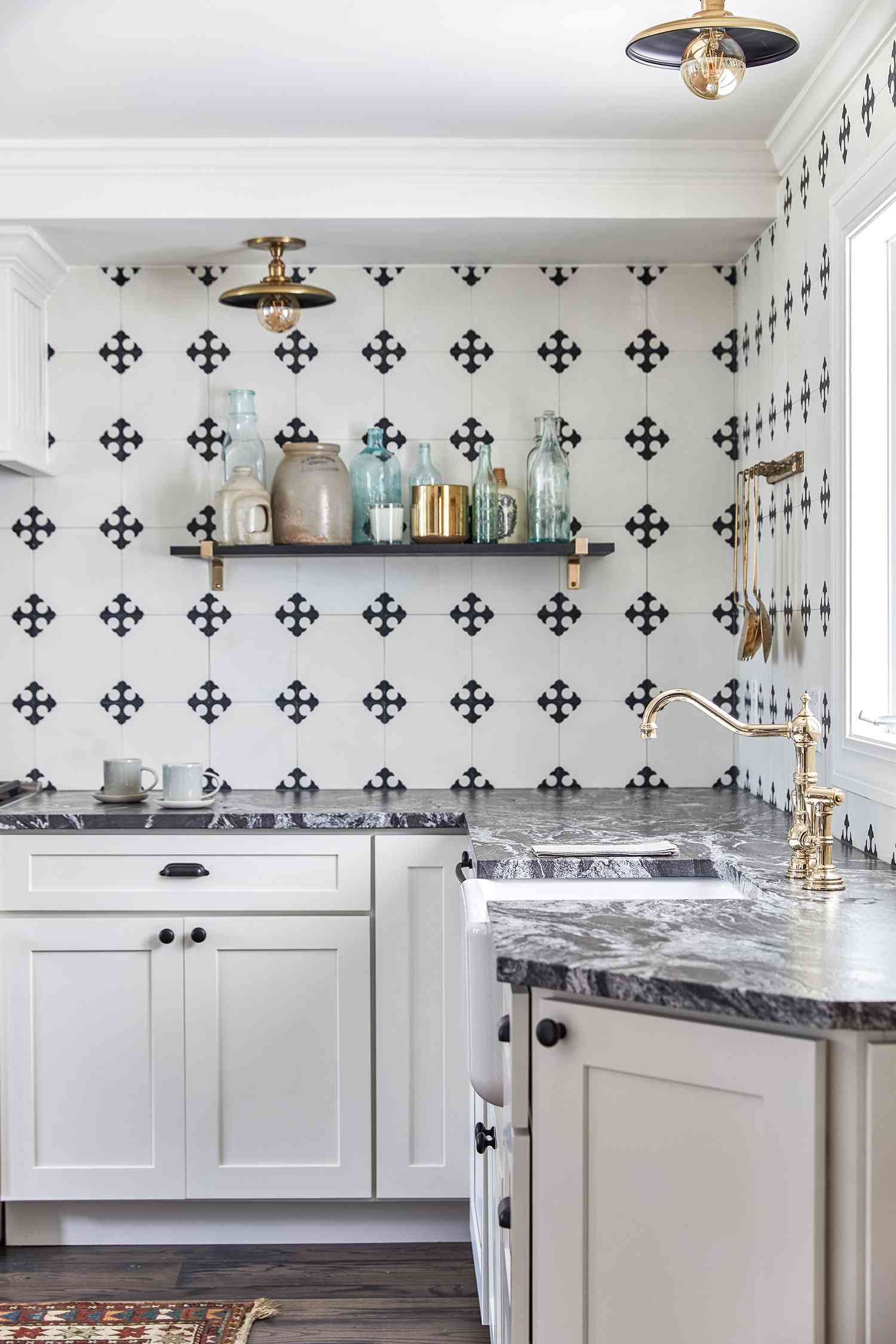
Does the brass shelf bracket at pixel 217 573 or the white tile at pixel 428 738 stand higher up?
the brass shelf bracket at pixel 217 573

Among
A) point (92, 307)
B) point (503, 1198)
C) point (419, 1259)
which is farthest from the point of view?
point (92, 307)

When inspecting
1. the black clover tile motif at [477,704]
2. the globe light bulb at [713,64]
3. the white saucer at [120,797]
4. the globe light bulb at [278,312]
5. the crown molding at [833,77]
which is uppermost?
the crown molding at [833,77]

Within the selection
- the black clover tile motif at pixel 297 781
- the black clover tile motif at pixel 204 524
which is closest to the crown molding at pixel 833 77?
the black clover tile motif at pixel 204 524

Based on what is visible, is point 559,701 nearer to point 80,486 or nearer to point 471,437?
point 471,437

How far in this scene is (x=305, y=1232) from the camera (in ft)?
9.39

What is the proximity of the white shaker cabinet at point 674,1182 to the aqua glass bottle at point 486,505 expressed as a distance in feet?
5.53

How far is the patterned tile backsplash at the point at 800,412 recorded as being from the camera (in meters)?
2.31

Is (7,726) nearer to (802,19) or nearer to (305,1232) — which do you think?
(305,1232)

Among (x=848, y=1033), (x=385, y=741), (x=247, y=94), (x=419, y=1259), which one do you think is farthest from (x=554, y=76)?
(x=419, y=1259)

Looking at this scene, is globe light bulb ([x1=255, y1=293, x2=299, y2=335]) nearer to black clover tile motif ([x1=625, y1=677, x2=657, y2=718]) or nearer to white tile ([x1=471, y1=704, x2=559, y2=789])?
white tile ([x1=471, y1=704, x2=559, y2=789])

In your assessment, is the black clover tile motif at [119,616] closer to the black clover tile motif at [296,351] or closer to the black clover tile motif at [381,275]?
the black clover tile motif at [296,351]

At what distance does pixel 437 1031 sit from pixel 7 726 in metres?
1.34

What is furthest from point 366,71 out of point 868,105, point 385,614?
point 385,614

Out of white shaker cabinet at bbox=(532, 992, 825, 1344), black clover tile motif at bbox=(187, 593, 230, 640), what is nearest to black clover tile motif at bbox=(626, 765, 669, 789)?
black clover tile motif at bbox=(187, 593, 230, 640)
